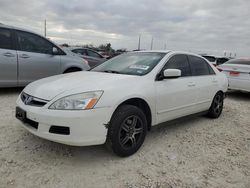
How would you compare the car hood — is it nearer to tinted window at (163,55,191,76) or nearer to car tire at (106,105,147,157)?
car tire at (106,105,147,157)

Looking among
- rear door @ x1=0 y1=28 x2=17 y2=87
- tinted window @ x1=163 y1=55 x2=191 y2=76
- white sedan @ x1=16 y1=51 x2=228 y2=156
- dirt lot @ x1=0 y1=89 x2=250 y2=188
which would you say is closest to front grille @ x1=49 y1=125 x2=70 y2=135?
white sedan @ x1=16 y1=51 x2=228 y2=156

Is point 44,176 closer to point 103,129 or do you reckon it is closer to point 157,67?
point 103,129

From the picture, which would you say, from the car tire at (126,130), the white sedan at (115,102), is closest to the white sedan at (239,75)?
the white sedan at (115,102)

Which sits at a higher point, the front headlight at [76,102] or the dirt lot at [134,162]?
the front headlight at [76,102]

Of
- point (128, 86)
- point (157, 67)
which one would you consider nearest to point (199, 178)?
point (128, 86)

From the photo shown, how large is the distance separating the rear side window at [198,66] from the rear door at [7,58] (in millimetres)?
3999

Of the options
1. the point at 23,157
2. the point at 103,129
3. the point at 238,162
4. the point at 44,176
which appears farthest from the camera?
the point at 238,162

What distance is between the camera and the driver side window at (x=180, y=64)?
11.7ft

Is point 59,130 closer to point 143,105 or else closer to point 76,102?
point 76,102

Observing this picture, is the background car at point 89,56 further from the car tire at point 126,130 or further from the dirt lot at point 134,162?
the car tire at point 126,130

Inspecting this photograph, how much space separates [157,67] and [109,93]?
1060 mm

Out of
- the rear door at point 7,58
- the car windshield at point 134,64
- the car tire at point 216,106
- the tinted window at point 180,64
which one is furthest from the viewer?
the rear door at point 7,58

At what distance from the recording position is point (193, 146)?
129 inches

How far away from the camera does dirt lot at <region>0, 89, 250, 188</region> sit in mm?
2324
